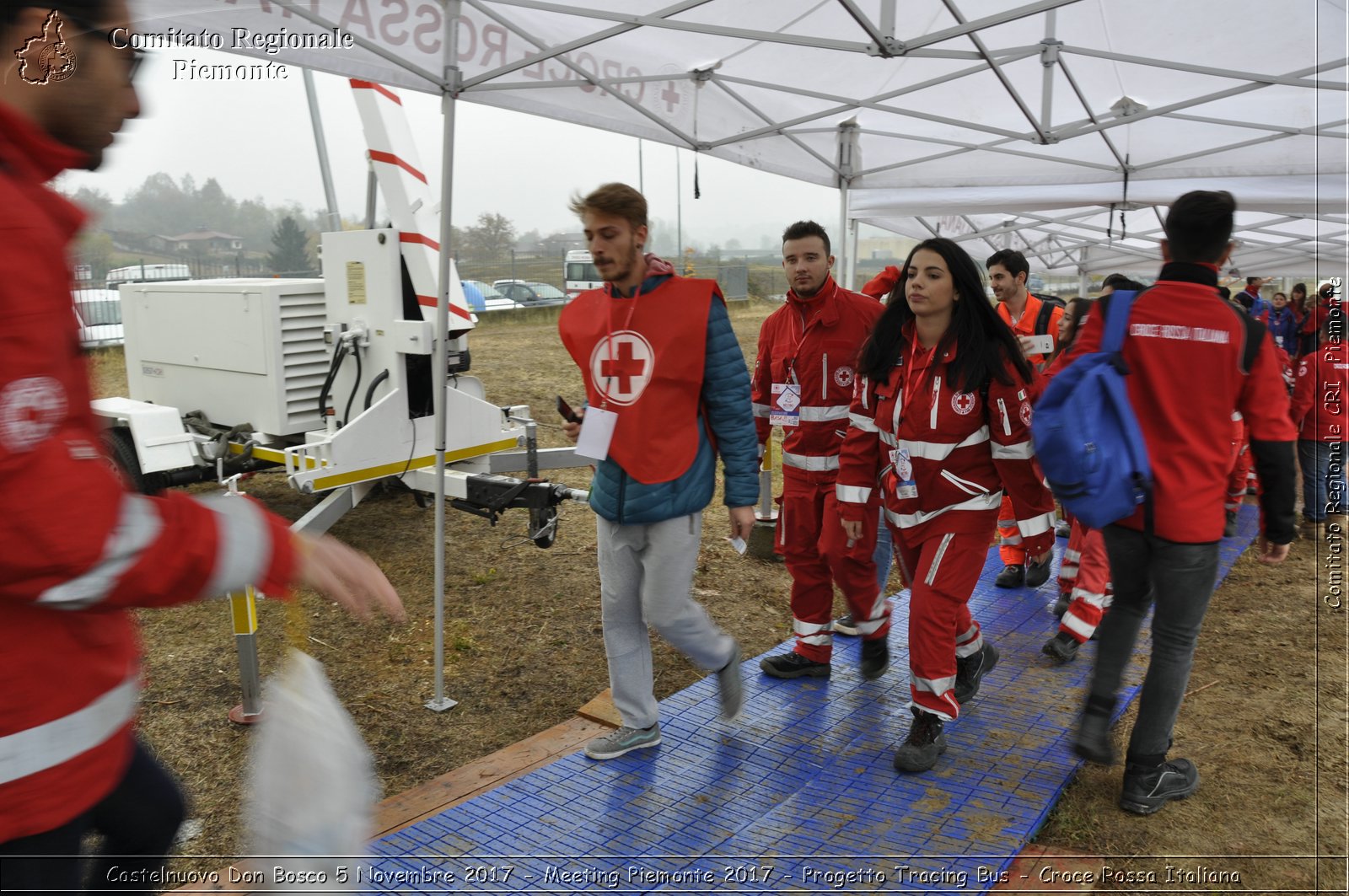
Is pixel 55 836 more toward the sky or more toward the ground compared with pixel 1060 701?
more toward the sky

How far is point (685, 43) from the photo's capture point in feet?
17.9

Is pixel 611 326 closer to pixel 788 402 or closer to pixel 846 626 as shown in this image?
pixel 788 402

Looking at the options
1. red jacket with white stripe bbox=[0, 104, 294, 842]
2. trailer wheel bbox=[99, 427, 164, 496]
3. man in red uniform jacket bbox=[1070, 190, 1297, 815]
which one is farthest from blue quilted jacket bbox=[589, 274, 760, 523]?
trailer wheel bbox=[99, 427, 164, 496]

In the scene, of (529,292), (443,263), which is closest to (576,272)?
(529,292)

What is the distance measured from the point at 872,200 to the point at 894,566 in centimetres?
367

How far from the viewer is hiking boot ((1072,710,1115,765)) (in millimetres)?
3377

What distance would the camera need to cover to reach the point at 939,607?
11.8 feet

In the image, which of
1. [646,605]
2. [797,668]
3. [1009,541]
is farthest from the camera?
[1009,541]

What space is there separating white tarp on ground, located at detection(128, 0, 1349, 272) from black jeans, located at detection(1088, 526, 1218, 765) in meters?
2.37

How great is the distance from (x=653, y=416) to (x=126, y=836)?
84.8 inches

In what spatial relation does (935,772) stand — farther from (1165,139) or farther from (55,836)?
(1165,139)

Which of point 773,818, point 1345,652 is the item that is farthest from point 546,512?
point 1345,652

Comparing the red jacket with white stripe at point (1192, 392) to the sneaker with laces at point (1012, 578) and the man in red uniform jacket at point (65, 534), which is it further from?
the sneaker with laces at point (1012, 578)

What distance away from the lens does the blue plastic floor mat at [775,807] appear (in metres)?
2.99
